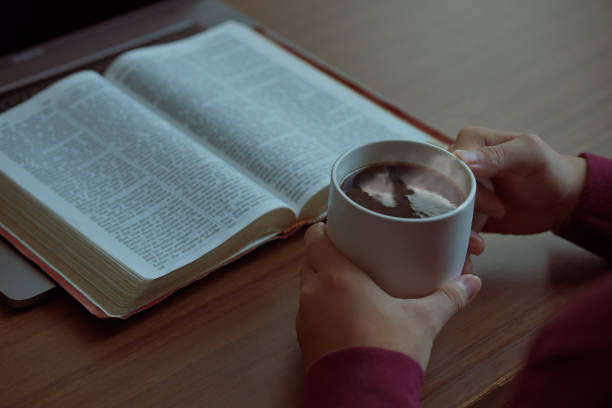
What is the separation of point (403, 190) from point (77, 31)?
741mm

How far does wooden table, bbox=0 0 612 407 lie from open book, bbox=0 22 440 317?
0.03m

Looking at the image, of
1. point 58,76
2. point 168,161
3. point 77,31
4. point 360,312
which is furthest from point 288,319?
point 77,31

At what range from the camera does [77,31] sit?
42.9 inches

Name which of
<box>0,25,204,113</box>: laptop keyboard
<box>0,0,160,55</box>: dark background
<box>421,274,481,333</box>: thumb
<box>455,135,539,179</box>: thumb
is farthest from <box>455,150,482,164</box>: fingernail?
<box>0,0,160,55</box>: dark background

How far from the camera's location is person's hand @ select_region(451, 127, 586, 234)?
0.66 meters

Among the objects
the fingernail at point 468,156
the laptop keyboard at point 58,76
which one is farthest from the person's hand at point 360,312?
the laptop keyboard at point 58,76

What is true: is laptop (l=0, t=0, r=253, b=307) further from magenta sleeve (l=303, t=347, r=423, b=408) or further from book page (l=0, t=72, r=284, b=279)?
magenta sleeve (l=303, t=347, r=423, b=408)

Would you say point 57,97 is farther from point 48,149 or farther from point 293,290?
point 293,290

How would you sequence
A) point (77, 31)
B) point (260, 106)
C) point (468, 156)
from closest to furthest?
point (468, 156)
point (260, 106)
point (77, 31)

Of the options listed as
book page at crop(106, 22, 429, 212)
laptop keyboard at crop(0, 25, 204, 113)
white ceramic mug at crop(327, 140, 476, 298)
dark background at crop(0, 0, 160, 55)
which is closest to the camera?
white ceramic mug at crop(327, 140, 476, 298)

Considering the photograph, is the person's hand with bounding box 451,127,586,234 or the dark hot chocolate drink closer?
the dark hot chocolate drink

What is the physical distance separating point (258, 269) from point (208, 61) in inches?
15.6

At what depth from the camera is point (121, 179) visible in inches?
30.1

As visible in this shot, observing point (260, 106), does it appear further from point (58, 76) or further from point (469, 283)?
point (469, 283)
